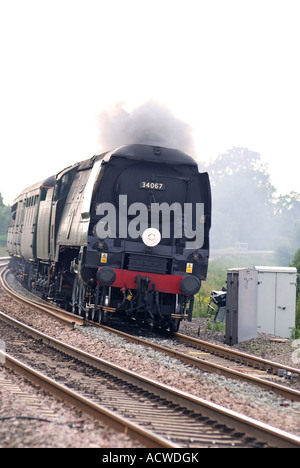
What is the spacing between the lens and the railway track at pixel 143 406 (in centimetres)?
547

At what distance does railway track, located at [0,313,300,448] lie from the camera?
547 centimetres

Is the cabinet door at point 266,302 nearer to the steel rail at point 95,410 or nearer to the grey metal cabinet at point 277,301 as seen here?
the grey metal cabinet at point 277,301

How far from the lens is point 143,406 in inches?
267

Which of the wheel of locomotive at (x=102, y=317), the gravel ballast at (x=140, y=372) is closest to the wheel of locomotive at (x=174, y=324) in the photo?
the gravel ballast at (x=140, y=372)

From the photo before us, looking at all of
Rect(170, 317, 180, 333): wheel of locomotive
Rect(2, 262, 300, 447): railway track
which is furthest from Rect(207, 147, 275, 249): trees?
Rect(2, 262, 300, 447): railway track

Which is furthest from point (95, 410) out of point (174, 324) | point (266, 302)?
point (266, 302)

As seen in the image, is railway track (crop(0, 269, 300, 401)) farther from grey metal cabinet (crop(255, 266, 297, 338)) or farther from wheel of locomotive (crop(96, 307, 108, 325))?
grey metal cabinet (crop(255, 266, 297, 338))

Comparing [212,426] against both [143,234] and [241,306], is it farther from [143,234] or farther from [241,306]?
[241,306]

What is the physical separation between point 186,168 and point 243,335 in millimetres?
3844

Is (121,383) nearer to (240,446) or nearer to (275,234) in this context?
(240,446)

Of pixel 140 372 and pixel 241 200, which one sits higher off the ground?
pixel 241 200

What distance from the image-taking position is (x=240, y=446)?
17.8ft

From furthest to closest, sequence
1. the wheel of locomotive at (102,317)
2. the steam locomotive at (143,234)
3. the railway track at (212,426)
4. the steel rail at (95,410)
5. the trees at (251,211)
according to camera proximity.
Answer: the trees at (251,211) < the wheel of locomotive at (102,317) < the steam locomotive at (143,234) < the railway track at (212,426) < the steel rail at (95,410)

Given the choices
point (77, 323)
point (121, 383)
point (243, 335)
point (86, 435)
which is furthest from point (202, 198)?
point (86, 435)
